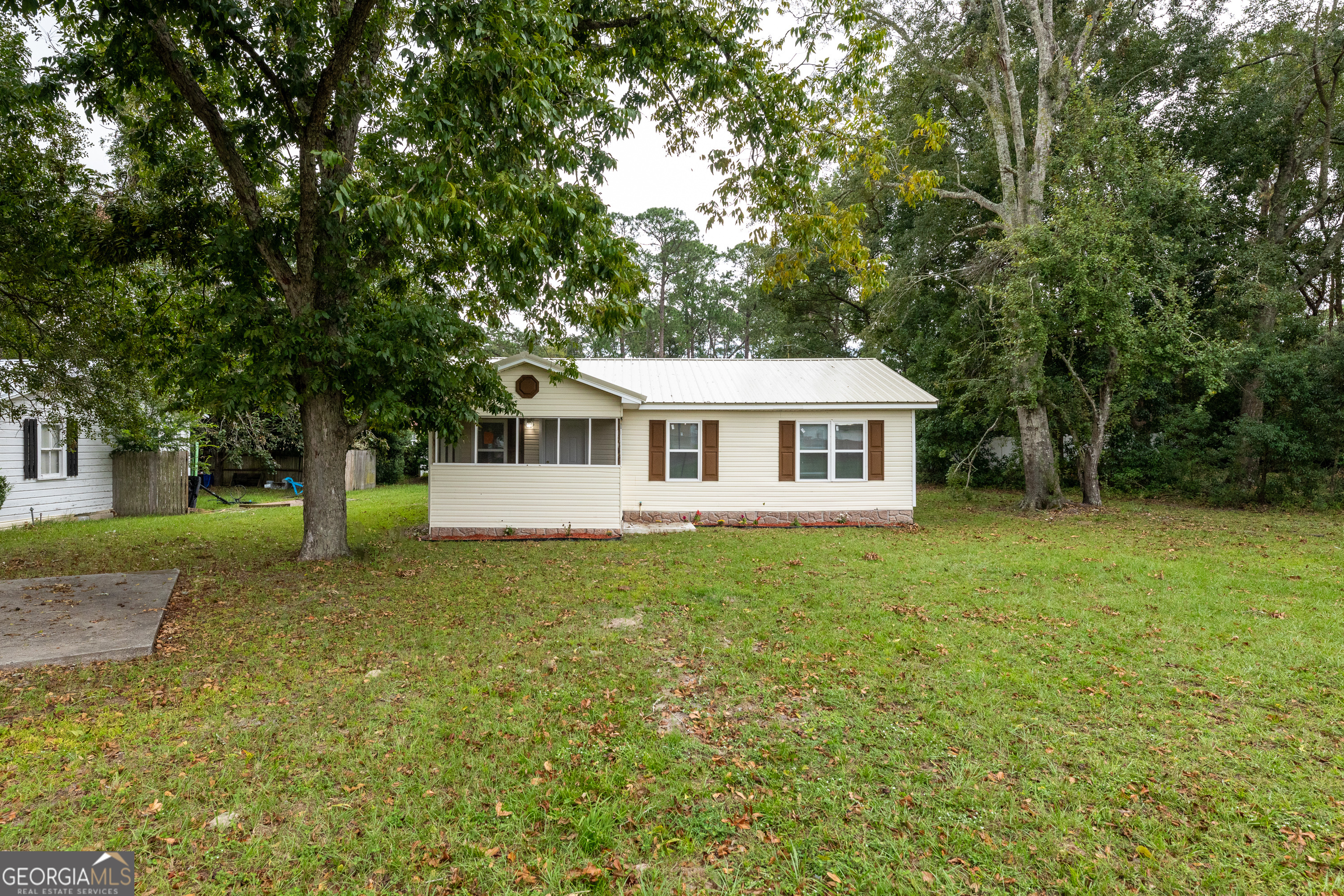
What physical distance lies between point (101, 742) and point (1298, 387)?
20.5m

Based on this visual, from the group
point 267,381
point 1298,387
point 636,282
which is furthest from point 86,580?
point 1298,387

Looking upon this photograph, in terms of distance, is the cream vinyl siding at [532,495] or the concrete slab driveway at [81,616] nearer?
the concrete slab driveway at [81,616]

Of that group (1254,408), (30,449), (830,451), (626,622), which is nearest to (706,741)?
(626,622)

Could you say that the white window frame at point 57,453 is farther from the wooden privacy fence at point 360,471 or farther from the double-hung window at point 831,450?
the double-hung window at point 831,450

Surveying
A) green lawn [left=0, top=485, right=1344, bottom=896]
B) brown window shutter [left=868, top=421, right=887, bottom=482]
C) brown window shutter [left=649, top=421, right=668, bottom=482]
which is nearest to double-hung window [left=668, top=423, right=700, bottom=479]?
brown window shutter [left=649, top=421, right=668, bottom=482]

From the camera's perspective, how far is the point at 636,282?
24.7 feet

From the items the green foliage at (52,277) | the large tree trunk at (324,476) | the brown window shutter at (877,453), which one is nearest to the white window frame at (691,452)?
the brown window shutter at (877,453)

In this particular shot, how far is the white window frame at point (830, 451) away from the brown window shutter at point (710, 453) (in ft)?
5.56

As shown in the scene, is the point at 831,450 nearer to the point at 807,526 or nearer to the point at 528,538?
the point at 807,526

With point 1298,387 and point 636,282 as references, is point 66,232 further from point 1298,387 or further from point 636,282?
point 1298,387

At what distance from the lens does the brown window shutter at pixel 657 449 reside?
13570 mm

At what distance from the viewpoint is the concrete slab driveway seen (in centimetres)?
475

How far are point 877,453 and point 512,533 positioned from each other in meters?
7.93
